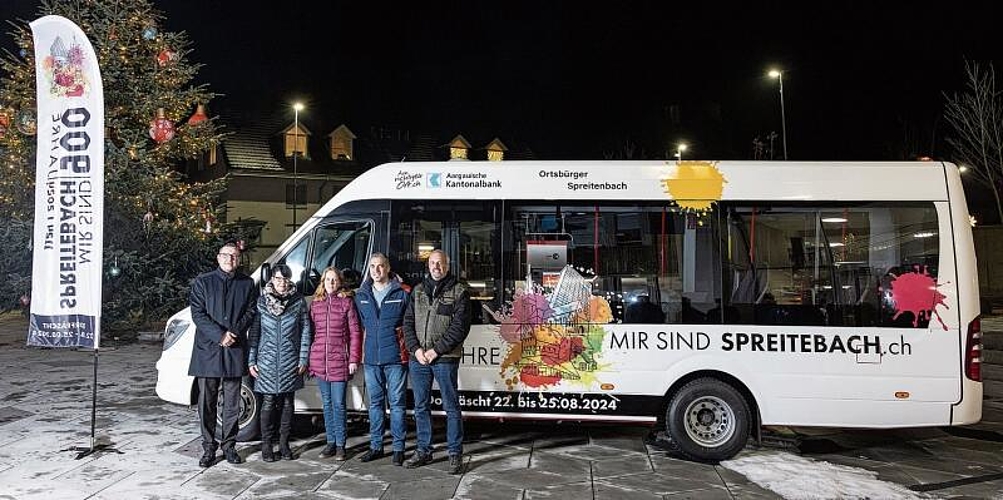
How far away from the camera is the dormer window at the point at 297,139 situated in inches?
1490

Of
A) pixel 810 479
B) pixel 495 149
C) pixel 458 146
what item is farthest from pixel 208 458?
pixel 495 149

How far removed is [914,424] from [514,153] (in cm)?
3861

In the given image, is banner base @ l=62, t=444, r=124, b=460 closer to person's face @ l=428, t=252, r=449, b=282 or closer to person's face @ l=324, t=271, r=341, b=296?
person's face @ l=324, t=271, r=341, b=296

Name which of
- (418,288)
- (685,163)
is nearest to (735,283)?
(685,163)

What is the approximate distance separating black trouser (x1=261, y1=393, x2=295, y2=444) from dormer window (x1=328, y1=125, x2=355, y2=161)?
112 ft

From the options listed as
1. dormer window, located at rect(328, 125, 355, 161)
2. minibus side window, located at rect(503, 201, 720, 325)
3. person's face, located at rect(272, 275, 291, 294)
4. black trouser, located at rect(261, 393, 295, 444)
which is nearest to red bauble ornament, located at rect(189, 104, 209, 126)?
person's face, located at rect(272, 275, 291, 294)

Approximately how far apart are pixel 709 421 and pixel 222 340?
4693mm

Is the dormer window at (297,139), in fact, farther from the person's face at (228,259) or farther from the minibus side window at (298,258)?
the person's face at (228,259)

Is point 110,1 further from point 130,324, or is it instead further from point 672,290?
point 672,290

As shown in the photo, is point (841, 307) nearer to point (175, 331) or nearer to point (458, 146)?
point (175, 331)

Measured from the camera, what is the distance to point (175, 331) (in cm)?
728

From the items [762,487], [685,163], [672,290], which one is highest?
[685,163]

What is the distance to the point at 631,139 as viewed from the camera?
41.2m

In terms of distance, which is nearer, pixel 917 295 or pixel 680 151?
pixel 917 295
